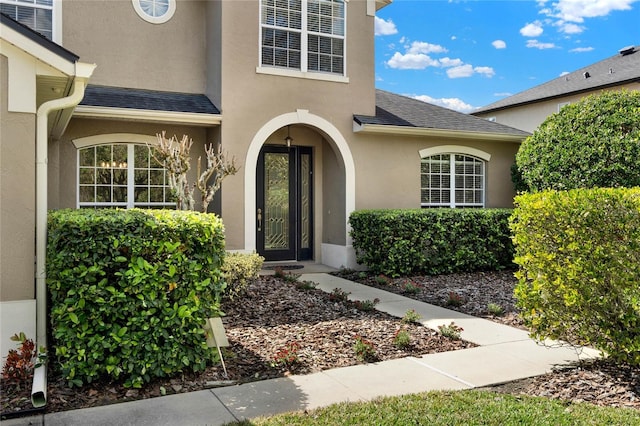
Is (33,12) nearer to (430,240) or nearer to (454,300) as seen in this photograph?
(430,240)

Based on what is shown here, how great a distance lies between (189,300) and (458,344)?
10.8 feet

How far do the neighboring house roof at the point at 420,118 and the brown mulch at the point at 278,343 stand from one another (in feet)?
16.2

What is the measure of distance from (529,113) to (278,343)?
2146 centimetres

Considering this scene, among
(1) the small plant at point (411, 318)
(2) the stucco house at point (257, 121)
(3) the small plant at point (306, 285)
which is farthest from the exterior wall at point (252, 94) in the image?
(1) the small plant at point (411, 318)

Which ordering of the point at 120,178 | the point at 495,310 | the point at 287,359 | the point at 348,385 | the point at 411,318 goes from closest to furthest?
the point at 348,385
the point at 287,359
the point at 411,318
the point at 495,310
the point at 120,178

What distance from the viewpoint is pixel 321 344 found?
5957 mm

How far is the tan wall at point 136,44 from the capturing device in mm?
10578

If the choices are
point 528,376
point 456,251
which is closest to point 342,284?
point 456,251

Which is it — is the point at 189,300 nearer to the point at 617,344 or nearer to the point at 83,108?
the point at 617,344

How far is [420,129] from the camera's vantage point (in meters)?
12.2

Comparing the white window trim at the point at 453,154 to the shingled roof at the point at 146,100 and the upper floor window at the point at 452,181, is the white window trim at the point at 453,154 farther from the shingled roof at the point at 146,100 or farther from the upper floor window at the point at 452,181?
the shingled roof at the point at 146,100

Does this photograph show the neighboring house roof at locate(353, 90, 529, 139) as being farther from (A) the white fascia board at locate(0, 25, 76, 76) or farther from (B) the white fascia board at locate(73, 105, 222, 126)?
(A) the white fascia board at locate(0, 25, 76, 76)

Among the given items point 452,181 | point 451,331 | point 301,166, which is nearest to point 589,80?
point 452,181

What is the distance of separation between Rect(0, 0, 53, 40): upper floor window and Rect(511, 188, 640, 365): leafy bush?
386 inches
